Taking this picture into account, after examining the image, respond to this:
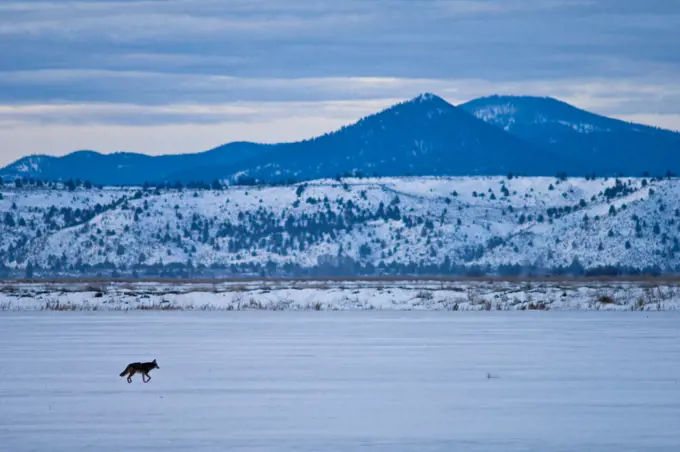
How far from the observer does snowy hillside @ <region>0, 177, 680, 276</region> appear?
126062mm

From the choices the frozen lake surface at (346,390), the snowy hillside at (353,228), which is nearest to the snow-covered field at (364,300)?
the frozen lake surface at (346,390)

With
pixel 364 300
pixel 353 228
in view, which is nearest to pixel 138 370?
pixel 364 300

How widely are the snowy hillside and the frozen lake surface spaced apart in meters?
80.0

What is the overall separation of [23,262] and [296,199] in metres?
33.9

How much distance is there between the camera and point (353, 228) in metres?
144

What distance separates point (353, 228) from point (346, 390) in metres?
121

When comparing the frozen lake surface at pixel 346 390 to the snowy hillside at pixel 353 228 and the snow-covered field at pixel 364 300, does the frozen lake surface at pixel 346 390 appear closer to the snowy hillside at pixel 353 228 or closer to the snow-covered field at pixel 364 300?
the snow-covered field at pixel 364 300

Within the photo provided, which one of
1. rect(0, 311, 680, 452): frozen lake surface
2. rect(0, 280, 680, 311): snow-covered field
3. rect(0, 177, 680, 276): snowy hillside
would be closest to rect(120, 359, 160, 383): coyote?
rect(0, 311, 680, 452): frozen lake surface

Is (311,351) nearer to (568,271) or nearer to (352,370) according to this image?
(352,370)

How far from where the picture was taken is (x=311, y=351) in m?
31.0

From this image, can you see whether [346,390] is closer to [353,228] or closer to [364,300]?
[364,300]

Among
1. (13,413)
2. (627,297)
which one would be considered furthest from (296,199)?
(13,413)

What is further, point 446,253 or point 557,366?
point 446,253

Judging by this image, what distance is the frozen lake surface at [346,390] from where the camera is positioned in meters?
17.8
